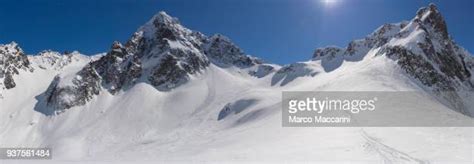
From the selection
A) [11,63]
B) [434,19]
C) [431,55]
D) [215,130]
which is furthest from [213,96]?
[11,63]

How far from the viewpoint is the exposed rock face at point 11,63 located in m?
130

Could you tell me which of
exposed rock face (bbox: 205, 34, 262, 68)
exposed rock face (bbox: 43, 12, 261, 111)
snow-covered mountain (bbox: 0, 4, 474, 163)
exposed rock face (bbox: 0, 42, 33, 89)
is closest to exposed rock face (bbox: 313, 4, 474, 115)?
snow-covered mountain (bbox: 0, 4, 474, 163)

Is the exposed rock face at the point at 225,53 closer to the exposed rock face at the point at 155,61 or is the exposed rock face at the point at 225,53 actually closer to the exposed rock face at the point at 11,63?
the exposed rock face at the point at 155,61

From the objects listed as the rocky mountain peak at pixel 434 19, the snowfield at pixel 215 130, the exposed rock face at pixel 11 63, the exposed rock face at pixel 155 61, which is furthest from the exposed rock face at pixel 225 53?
the rocky mountain peak at pixel 434 19

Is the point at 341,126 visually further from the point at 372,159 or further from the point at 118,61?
the point at 118,61

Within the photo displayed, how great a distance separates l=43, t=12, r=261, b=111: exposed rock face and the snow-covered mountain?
478mm

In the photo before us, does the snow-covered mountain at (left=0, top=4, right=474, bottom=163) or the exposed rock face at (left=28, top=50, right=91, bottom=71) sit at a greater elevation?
the exposed rock face at (left=28, top=50, right=91, bottom=71)

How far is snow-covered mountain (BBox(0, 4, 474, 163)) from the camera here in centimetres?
Result: 3500

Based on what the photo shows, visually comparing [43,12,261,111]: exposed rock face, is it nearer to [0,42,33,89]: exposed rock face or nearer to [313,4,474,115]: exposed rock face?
[0,42,33,89]: exposed rock face

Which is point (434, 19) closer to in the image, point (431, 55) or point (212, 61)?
point (431, 55)

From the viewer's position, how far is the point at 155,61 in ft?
A: 452

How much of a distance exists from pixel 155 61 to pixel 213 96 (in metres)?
36.2

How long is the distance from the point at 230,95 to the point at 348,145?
77.2 meters

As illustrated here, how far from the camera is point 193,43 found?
508ft
